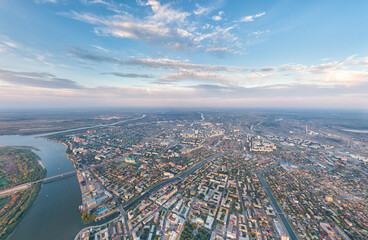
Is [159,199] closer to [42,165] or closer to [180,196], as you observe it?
[180,196]

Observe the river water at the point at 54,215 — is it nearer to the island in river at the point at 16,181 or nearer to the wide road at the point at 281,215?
the island in river at the point at 16,181

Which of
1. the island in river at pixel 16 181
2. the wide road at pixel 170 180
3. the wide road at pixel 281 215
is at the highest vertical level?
the island in river at pixel 16 181

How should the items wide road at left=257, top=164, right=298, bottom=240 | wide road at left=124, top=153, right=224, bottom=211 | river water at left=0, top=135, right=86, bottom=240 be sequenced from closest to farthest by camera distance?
river water at left=0, top=135, right=86, bottom=240 < wide road at left=257, top=164, right=298, bottom=240 < wide road at left=124, top=153, right=224, bottom=211

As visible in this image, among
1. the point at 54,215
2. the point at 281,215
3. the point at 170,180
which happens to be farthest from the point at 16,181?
the point at 281,215

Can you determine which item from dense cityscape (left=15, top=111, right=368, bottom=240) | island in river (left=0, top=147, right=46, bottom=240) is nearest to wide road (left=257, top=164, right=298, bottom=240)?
dense cityscape (left=15, top=111, right=368, bottom=240)

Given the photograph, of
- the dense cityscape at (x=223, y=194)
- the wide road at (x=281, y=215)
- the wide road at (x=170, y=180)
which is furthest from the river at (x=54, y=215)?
the wide road at (x=281, y=215)

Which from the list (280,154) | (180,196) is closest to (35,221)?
(180,196)

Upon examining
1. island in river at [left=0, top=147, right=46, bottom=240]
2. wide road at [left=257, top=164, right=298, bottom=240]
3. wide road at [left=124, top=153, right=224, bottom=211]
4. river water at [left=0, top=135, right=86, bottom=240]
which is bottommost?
wide road at [left=257, top=164, right=298, bottom=240]

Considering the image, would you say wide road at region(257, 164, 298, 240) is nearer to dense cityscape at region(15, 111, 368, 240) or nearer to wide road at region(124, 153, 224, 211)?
dense cityscape at region(15, 111, 368, 240)

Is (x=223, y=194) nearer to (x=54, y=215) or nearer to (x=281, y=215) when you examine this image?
(x=281, y=215)
